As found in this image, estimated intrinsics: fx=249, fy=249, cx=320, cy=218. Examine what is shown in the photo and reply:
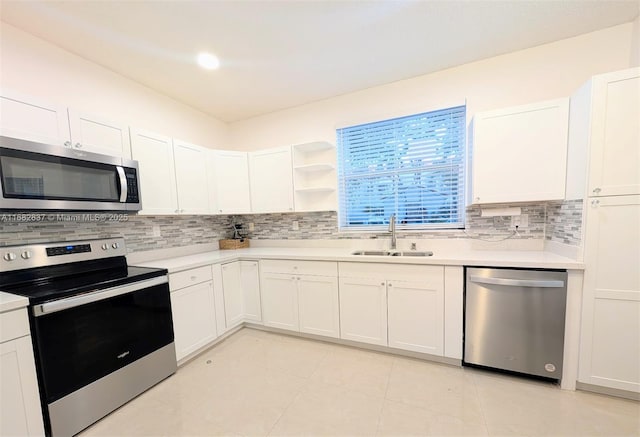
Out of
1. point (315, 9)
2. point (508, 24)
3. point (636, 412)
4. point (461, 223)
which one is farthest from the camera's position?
point (461, 223)

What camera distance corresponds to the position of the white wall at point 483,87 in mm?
1975

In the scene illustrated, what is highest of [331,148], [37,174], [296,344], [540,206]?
[331,148]

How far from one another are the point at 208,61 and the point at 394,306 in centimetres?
268

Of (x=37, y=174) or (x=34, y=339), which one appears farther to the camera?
(x=37, y=174)

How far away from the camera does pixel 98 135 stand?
1.93 m

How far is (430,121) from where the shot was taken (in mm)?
2598

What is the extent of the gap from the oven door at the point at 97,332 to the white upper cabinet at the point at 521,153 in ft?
9.16

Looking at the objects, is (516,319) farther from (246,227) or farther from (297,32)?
(246,227)

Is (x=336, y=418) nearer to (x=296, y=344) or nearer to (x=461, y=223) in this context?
(x=296, y=344)

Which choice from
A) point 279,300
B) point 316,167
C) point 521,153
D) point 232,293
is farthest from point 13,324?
point 521,153

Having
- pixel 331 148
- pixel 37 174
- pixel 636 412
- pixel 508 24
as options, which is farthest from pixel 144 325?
pixel 508 24

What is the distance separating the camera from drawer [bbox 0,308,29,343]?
124 cm

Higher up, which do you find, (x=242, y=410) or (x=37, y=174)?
(x=37, y=174)

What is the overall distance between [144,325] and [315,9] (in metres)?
2.57
